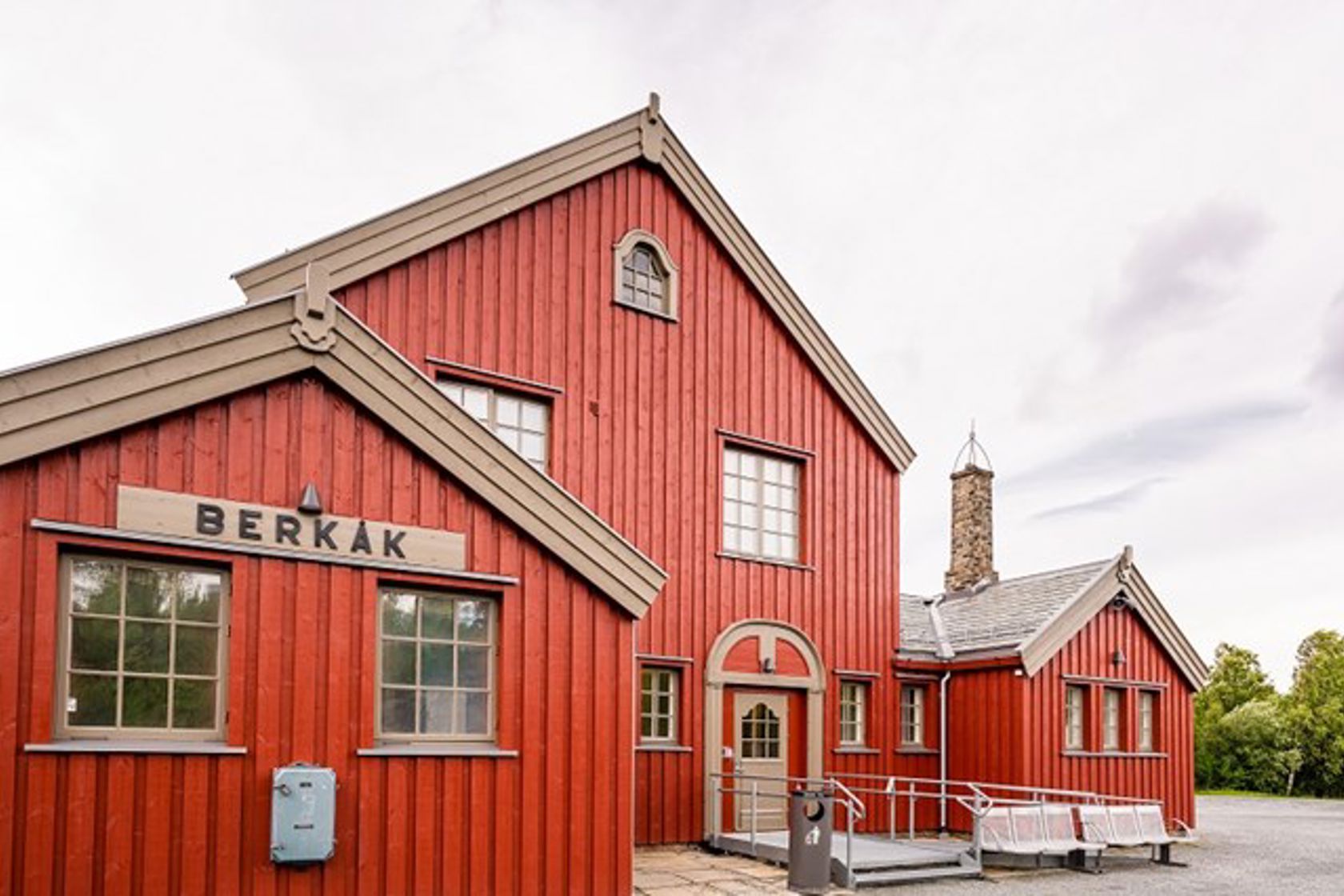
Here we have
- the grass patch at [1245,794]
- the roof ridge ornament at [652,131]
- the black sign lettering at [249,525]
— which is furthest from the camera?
the grass patch at [1245,794]

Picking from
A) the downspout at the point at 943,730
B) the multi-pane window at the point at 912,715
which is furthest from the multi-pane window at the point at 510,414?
the downspout at the point at 943,730

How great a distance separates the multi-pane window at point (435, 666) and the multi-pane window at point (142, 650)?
4.35 feet

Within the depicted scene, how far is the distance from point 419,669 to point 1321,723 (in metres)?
33.3

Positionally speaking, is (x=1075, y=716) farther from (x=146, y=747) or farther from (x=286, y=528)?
(x=146, y=747)

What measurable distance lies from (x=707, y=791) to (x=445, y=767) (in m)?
6.59

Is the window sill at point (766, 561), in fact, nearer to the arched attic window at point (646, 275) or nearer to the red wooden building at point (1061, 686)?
the red wooden building at point (1061, 686)

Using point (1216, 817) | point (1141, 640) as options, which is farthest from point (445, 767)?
point (1216, 817)

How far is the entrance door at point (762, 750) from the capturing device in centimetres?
1641

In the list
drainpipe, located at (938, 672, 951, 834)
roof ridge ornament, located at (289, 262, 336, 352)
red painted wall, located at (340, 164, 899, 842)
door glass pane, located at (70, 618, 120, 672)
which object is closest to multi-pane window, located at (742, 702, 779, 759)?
red painted wall, located at (340, 164, 899, 842)

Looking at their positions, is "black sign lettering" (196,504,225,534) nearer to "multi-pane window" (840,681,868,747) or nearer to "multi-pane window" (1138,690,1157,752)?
"multi-pane window" (840,681,868,747)

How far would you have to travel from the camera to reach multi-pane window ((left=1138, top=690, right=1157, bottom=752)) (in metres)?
20.1

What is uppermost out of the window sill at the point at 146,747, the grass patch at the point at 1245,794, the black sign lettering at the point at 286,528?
the black sign lettering at the point at 286,528

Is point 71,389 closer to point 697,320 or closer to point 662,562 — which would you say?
point 662,562

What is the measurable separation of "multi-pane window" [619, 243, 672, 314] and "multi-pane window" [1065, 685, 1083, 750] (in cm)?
857
